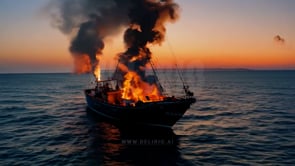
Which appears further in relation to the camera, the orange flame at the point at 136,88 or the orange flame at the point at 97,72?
the orange flame at the point at 97,72

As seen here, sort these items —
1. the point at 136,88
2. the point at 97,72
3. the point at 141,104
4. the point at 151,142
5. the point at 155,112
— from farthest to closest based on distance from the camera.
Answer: the point at 97,72
the point at 136,88
the point at 141,104
the point at 155,112
the point at 151,142

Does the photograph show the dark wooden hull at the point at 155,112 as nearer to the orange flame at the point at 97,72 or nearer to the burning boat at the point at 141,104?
the burning boat at the point at 141,104

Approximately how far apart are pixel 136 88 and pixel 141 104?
37.3 feet

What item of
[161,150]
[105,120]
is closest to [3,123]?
[105,120]

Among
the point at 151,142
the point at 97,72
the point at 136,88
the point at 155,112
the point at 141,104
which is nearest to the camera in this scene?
the point at 151,142

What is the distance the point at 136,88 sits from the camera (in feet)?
174

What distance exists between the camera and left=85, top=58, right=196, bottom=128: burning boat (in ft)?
136

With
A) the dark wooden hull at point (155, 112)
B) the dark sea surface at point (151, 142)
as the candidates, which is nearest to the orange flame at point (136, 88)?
the dark wooden hull at point (155, 112)

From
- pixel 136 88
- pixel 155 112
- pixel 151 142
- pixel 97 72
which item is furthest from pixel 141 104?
pixel 97 72

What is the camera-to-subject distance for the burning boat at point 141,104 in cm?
4131

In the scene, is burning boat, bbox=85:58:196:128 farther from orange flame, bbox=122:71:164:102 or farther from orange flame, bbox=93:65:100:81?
orange flame, bbox=93:65:100:81

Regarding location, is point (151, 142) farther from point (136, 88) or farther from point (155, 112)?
point (136, 88)

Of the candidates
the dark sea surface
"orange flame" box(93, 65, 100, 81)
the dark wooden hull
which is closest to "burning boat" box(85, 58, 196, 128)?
the dark wooden hull

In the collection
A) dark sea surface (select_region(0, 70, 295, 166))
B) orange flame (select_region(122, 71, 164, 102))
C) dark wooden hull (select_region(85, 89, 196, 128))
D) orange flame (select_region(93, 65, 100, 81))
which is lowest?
dark sea surface (select_region(0, 70, 295, 166))
